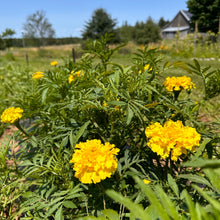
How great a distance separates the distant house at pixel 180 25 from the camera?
30.1 meters

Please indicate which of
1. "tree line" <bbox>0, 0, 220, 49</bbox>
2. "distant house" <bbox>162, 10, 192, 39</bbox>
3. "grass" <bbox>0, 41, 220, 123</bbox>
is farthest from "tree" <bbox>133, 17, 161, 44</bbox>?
"distant house" <bbox>162, 10, 192, 39</bbox>

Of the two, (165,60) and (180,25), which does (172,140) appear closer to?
(165,60)

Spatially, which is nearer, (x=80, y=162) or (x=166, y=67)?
(x=80, y=162)

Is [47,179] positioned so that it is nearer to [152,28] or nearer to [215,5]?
[152,28]

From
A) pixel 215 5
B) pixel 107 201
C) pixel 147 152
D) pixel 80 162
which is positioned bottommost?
pixel 107 201

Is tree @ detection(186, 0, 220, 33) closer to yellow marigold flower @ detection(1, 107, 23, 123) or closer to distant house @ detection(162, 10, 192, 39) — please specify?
distant house @ detection(162, 10, 192, 39)

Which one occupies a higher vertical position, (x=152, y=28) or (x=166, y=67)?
(x=152, y=28)

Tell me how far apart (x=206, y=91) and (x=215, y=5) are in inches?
990

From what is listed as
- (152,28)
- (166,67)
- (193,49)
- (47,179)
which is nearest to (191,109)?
(166,67)

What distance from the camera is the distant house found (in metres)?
30.1

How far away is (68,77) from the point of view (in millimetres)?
1375

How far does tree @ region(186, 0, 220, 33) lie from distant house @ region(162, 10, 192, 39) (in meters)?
6.61

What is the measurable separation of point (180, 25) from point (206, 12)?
34.5 ft

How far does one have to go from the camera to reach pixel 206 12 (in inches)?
872
